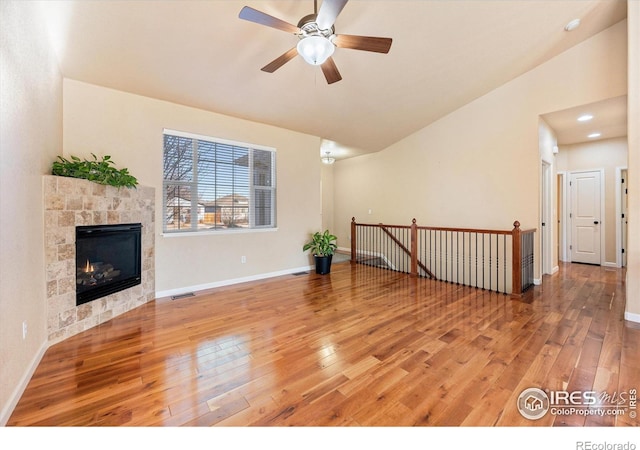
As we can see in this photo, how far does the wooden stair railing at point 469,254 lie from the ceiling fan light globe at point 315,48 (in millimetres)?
3476

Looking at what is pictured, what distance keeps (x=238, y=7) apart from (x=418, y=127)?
14.4 ft

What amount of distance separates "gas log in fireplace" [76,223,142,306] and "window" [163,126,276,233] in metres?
0.60

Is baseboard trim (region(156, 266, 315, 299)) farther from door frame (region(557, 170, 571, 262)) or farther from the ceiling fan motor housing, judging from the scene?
door frame (region(557, 170, 571, 262))

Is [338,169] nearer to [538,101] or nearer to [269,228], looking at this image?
[269,228]

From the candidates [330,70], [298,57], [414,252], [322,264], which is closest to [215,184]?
[298,57]

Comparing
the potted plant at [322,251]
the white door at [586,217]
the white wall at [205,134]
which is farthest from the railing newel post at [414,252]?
the white door at [586,217]

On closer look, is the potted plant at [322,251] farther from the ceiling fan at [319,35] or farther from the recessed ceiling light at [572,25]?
the recessed ceiling light at [572,25]

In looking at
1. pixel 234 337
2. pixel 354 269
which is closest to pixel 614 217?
pixel 354 269

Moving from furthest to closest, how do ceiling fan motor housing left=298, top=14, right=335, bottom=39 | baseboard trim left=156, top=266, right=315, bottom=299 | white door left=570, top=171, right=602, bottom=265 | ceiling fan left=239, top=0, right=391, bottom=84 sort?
white door left=570, top=171, right=602, bottom=265 < baseboard trim left=156, top=266, right=315, bottom=299 < ceiling fan motor housing left=298, top=14, right=335, bottom=39 < ceiling fan left=239, top=0, right=391, bottom=84

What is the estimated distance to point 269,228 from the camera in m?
5.10

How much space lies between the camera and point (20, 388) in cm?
184

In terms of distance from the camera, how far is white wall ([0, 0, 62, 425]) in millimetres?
1692

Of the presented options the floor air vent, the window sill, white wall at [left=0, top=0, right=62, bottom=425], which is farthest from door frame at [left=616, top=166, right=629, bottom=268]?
white wall at [left=0, top=0, right=62, bottom=425]

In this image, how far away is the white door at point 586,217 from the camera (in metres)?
5.87
